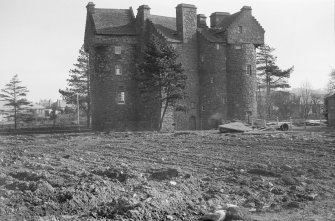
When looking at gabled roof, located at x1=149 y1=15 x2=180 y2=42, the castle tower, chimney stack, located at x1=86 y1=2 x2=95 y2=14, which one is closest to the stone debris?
the castle tower

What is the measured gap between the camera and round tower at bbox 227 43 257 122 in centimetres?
4747

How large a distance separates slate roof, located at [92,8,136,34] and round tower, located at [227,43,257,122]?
11.0 metres

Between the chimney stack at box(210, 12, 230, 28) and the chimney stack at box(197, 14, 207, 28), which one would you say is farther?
the chimney stack at box(210, 12, 230, 28)

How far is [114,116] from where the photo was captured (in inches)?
1810

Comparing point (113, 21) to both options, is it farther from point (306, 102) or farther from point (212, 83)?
point (306, 102)

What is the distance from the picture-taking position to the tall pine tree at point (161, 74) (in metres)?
40.8

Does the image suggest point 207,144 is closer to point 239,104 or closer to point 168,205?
point 168,205

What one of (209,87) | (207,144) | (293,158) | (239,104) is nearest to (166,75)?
(209,87)

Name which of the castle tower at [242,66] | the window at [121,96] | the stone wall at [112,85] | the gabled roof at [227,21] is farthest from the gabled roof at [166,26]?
the window at [121,96]

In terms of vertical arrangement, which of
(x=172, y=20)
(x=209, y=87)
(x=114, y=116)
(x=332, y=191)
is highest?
(x=172, y=20)

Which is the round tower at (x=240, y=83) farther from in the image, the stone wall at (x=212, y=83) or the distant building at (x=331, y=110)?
the distant building at (x=331, y=110)

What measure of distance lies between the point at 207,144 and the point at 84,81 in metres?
43.0

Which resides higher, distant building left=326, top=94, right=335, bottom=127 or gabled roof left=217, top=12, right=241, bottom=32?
gabled roof left=217, top=12, right=241, bottom=32

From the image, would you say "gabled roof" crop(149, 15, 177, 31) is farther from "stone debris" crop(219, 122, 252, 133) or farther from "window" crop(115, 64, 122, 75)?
"stone debris" crop(219, 122, 252, 133)
